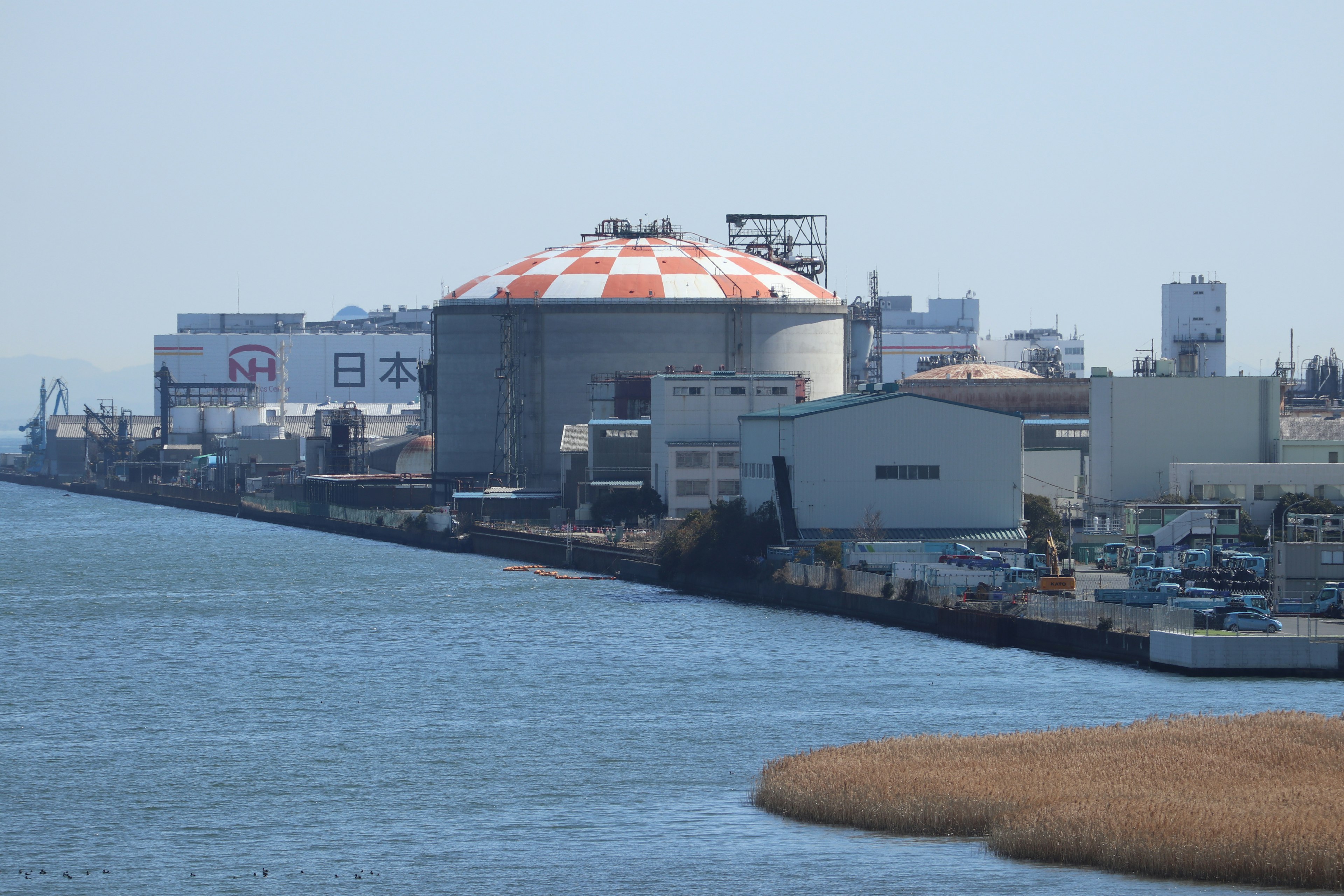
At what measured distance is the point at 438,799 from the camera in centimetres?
2630

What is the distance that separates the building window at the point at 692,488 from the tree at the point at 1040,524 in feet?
41.2

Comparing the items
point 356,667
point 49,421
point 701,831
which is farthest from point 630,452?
point 49,421

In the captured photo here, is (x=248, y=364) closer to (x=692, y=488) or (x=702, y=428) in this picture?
(x=702, y=428)

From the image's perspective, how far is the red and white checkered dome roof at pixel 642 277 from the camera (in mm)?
81562

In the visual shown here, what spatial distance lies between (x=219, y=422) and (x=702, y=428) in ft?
253

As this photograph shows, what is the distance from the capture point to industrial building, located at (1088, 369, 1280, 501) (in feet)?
209

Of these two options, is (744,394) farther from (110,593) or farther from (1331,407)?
(1331,407)

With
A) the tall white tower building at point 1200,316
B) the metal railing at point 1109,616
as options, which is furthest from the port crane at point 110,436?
the metal railing at point 1109,616

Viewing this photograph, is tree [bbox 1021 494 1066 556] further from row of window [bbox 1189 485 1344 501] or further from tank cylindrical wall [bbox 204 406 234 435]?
tank cylindrical wall [bbox 204 406 234 435]

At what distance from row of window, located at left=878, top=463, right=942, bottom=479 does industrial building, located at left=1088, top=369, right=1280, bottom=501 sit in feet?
41.9

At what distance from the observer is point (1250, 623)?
3603 centimetres

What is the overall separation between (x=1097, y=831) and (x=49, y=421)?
15239cm

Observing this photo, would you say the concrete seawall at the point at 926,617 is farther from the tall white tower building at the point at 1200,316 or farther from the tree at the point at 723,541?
the tall white tower building at the point at 1200,316

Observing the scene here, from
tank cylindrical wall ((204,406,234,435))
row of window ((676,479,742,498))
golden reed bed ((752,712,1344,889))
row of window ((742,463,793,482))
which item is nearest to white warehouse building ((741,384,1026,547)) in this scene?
row of window ((742,463,793,482))
